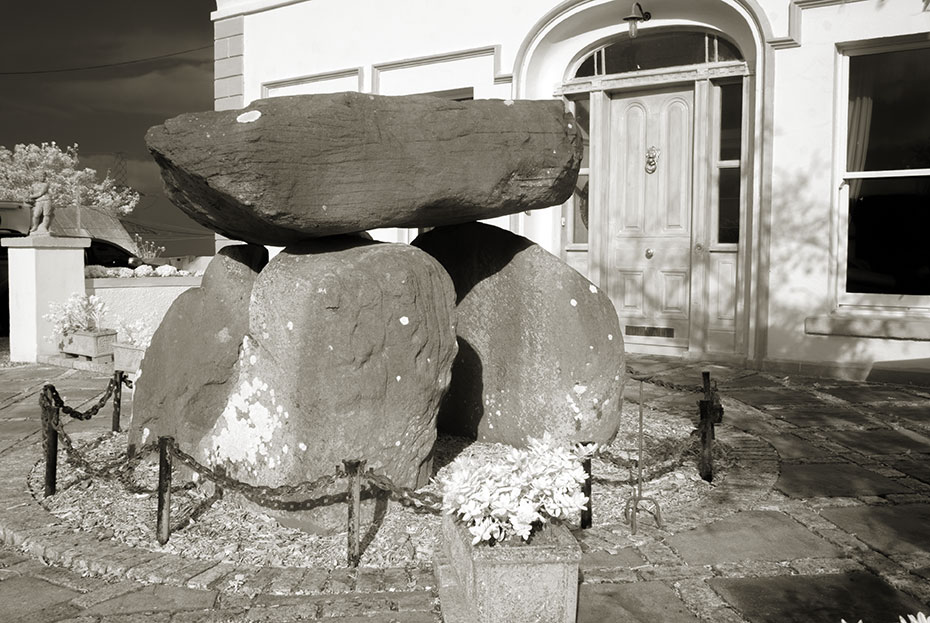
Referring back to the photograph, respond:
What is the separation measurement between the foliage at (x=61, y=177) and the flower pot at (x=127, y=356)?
21.8 m

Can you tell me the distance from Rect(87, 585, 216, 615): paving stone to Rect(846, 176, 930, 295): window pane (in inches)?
274

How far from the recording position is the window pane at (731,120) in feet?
29.7

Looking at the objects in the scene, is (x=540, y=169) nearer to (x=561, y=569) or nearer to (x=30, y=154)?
(x=561, y=569)

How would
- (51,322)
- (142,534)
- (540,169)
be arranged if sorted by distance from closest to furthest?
(142,534)
(540,169)
(51,322)

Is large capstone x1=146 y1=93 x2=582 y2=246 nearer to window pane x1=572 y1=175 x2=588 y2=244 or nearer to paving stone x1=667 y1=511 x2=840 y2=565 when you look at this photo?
paving stone x1=667 y1=511 x2=840 y2=565

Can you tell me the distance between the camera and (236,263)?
495 cm

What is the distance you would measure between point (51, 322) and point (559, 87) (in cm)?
637

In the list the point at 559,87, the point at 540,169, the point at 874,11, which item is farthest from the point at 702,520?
the point at 559,87

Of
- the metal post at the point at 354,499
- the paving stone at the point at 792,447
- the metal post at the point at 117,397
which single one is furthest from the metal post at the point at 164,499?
the paving stone at the point at 792,447

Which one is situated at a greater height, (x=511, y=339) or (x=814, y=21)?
(x=814, y=21)

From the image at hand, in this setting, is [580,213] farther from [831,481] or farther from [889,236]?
[831,481]

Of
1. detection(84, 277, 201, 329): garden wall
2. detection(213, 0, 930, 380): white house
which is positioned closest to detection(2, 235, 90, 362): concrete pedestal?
detection(84, 277, 201, 329): garden wall

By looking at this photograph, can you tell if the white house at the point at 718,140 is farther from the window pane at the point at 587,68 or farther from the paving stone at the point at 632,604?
the paving stone at the point at 632,604

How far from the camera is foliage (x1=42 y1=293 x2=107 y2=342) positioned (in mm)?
9656
